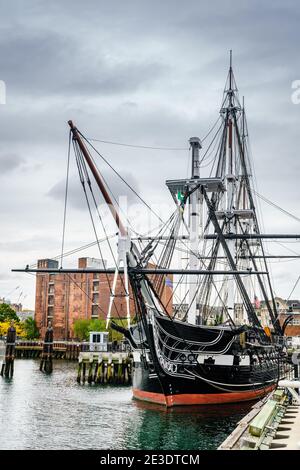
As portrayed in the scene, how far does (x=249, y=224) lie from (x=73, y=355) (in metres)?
48.1

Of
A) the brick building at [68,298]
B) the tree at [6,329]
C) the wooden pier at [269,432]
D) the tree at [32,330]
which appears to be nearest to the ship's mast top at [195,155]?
the wooden pier at [269,432]

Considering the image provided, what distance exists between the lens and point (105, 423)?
25484mm

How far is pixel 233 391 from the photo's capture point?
102 ft

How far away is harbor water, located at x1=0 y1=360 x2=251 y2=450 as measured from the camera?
21062 millimetres

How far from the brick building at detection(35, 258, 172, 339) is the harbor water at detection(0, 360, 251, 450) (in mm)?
58950

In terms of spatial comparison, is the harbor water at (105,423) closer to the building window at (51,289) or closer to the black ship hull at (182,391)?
the black ship hull at (182,391)

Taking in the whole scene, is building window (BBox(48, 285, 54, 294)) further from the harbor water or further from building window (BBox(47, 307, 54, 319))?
the harbor water

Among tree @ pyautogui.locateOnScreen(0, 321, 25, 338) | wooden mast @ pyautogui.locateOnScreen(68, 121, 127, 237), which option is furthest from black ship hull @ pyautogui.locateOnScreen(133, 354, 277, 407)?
tree @ pyautogui.locateOnScreen(0, 321, 25, 338)

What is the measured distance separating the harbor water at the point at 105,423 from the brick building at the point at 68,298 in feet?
193

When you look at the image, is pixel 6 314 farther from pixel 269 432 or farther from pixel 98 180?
pixel 269 432
